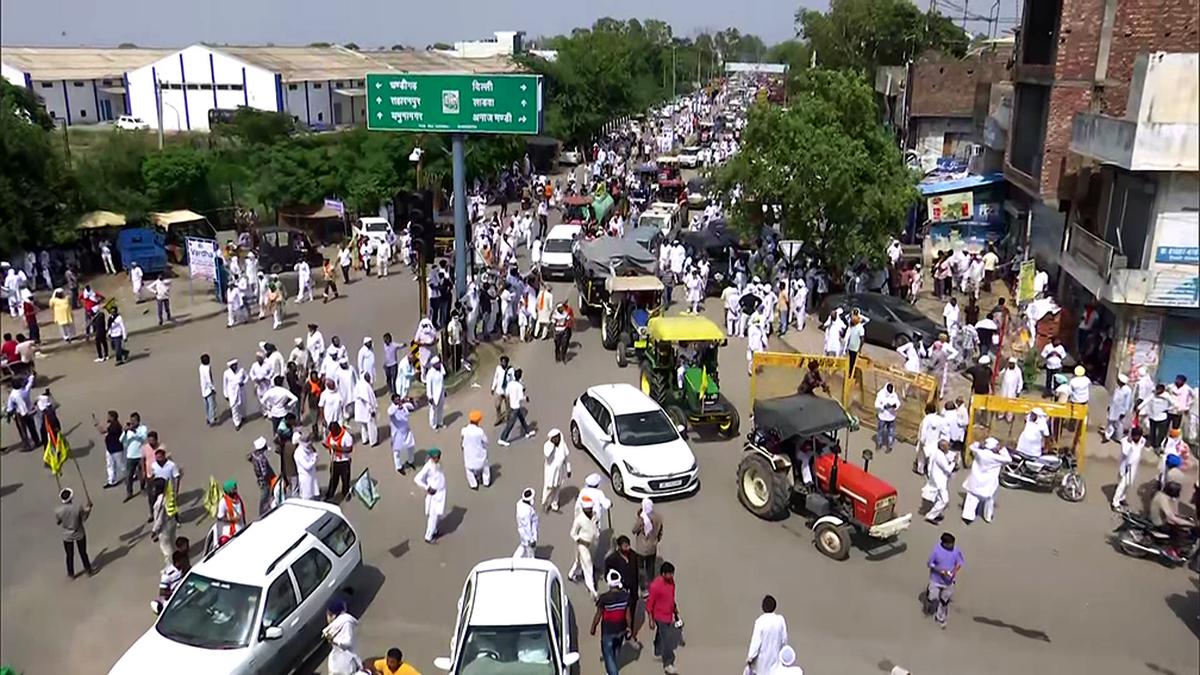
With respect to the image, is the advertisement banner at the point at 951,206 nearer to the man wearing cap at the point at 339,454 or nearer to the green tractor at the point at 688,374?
the green tractor at the point at 688,374

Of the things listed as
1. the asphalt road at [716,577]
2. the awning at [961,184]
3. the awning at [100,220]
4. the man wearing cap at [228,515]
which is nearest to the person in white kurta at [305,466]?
the asphalt road at [716,577]

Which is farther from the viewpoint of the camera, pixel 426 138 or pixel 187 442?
pixel 426 138

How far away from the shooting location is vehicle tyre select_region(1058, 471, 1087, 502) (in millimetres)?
12945

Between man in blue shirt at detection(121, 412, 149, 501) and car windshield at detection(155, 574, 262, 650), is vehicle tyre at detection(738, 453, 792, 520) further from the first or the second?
man in blue shirt at detection(121, 412, 149, 501)

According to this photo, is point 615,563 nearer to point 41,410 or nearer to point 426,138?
point 41,410

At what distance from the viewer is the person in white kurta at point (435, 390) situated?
592 inches

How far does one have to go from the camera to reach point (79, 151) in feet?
91.5

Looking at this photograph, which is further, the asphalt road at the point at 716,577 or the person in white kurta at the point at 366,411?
the person in white kurta at the point at 366,411

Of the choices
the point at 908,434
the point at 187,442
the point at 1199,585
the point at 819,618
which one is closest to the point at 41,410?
the point at 187,442

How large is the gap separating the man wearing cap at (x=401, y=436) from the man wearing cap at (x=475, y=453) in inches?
35.5

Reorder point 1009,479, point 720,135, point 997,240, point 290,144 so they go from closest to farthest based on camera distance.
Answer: point 1009,479 < point 997,240 < point 290,144 < point 720,135

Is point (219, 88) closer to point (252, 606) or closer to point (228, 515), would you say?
point (228, 515)

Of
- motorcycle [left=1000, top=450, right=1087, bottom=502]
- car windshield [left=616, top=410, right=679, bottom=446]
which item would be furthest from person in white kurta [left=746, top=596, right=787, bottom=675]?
motorcycle [left=1000, top=450, right=1087, bottom=502]

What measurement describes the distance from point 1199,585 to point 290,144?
2836cm
